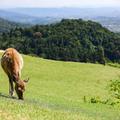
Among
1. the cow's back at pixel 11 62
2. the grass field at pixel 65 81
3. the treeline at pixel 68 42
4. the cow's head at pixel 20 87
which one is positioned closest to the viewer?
the cow's head at pixel 20 87

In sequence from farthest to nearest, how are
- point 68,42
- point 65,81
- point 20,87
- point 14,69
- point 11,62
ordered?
1. point 68,42
2. point 65,81
3. point 11,62
4. point 14,69
5. point 20,87

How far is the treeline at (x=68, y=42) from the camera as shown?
12529cm

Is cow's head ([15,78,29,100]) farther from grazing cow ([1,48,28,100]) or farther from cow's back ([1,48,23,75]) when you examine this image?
cow's back ([1,48,23,75])

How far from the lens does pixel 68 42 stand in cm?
14038

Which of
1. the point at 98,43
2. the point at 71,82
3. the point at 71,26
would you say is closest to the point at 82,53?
the point at 98,43

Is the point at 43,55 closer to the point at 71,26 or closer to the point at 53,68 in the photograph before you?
the point at 71,26

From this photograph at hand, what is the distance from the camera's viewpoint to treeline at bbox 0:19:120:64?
12529cm

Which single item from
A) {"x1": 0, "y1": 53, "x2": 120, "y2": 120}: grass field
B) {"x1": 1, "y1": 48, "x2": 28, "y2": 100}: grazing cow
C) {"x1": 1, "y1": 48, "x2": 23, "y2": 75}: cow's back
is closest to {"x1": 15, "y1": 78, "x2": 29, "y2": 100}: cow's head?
{"x1": 1, "y1": 48, "x2": 28, "y2": 100}: grazing cow

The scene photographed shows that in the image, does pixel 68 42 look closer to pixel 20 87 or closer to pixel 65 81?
pixel 65 81

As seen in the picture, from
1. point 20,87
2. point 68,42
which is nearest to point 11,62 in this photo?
point 20,87

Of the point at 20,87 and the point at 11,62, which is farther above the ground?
the point at 11,62

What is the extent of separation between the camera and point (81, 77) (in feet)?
187

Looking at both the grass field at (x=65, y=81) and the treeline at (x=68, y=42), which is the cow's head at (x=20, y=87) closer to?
the grass field at (x=65, y=81)

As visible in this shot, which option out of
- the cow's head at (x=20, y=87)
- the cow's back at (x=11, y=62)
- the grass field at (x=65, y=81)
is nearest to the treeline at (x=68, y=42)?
the grass field at (x=65, y=81)
